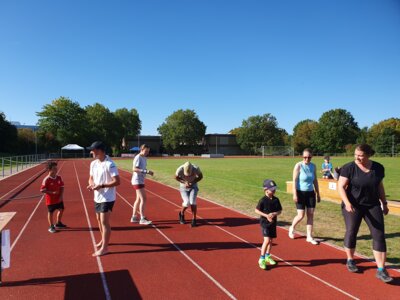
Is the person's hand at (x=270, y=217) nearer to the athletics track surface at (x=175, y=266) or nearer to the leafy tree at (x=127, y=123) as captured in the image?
the athletics track surface at (x=175, y=266)

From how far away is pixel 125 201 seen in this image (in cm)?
1155

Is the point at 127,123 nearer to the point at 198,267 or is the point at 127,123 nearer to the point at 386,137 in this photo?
the point at 386,137

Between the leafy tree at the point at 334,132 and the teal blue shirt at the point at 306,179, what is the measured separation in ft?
280

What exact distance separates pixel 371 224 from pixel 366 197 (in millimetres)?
384

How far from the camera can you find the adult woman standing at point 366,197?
4.61 metres

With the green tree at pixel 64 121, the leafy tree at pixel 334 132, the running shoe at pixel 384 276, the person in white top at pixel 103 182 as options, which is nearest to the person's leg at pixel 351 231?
the running shoe at pixel 384 276

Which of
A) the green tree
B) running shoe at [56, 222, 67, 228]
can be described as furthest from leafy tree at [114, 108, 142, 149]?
running shoe at [56, 222, 67, 228]

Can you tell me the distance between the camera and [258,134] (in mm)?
99438

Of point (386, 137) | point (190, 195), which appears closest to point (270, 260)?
point (190, 195)

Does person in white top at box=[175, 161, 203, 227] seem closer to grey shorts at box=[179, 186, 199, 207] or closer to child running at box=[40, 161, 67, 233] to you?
grey shorts at box=[179, 186, 199, 207]

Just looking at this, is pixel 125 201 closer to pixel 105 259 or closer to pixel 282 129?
pixel 105 259

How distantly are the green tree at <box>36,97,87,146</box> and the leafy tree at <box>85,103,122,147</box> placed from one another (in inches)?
152

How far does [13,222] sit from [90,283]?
15.4ft

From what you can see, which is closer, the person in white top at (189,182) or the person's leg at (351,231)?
the person's leg at (351,231)
